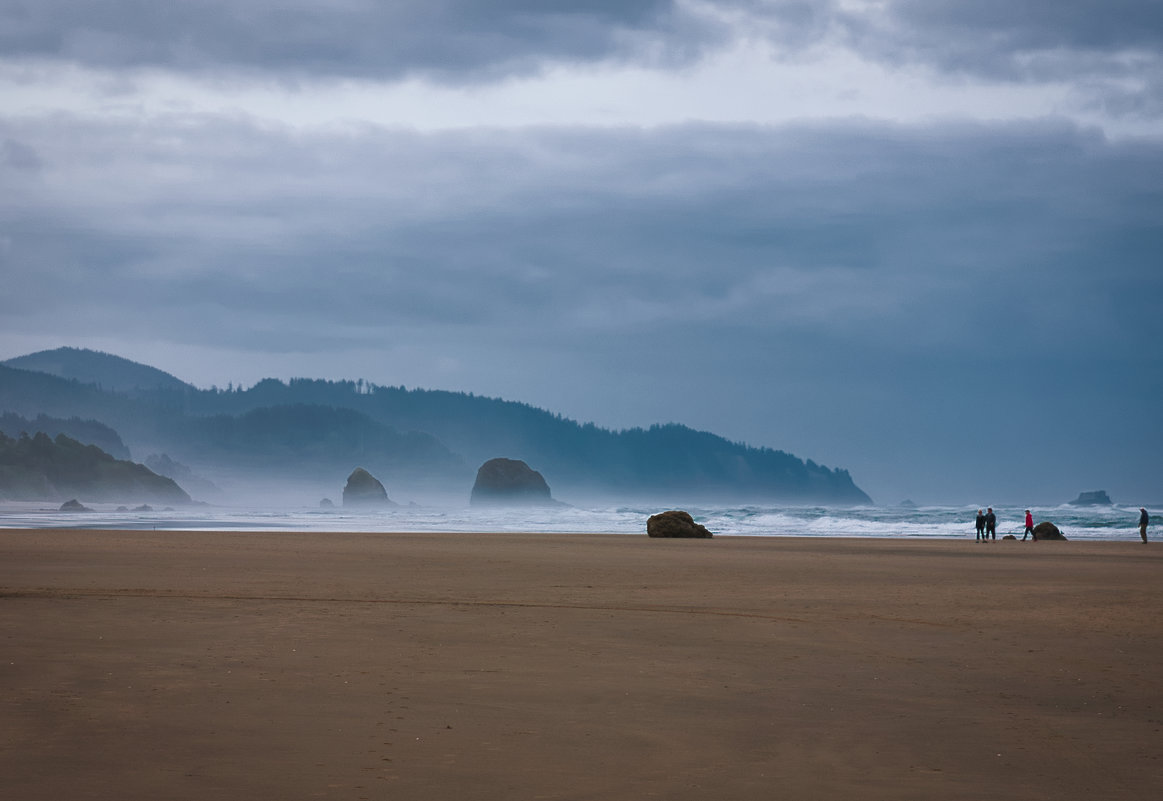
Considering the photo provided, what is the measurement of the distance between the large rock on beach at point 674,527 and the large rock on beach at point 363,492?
425 ft

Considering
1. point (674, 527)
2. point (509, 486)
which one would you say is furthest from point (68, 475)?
point (674, 527)

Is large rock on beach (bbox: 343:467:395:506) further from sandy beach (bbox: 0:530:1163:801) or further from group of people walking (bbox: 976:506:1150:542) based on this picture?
sandy beach (bbox: 0:530:1163:801)

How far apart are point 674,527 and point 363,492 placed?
134684 millimetres

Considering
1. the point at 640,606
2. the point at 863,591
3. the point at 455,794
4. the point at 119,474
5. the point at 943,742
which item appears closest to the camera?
the point at 455,794

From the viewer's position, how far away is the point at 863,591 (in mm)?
18734

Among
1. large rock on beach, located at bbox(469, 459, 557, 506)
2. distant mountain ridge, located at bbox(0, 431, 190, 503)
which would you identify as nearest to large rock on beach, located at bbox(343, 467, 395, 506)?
large rock on beach, located at bbox(469, 459, 557, 506)

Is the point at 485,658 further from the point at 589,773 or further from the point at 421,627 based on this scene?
the point at 589,773

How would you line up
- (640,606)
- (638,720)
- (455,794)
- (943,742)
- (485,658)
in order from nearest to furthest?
1. (455,794)
2. (943,742)
3. (638,720)
4. (485,658)
5. (640,606)

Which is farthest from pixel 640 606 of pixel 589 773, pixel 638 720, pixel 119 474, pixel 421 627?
pixel 119 474

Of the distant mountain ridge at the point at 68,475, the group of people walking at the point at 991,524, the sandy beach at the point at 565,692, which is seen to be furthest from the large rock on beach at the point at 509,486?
the sandy beach at the point at 565,692

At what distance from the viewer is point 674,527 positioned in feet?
145

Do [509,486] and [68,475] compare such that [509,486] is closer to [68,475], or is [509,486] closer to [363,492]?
[363,492]

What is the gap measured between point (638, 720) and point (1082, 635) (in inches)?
309

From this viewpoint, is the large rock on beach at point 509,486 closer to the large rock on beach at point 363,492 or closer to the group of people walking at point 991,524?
the large rock on beach at point 363,492
